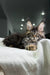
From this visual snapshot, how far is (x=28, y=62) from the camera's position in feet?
1.23

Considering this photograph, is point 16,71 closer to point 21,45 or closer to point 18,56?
point 18,56

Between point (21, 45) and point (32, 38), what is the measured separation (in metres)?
0.11

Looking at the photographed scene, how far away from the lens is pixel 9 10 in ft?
5.55

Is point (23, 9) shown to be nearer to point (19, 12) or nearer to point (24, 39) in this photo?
point (19, 12)

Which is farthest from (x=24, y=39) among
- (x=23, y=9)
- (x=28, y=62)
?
(x=23, y=9)

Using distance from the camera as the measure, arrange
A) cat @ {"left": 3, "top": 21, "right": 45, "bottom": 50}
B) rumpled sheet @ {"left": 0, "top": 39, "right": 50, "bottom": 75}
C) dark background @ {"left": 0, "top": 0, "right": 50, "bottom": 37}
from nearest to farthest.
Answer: rumpled sheet @ {"left": 0, "top": 39, "right": 50, "bottom": 75}
cat @ {"left": 3, "top": 21, "right": 45, "bottom": 50}
dark background @ {"left": 0, "top": 0, "right": 50, "bottom": 37}

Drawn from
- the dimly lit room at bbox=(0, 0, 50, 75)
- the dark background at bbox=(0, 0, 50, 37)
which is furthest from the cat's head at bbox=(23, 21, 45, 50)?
the dark background at bbox=(0, 0, 50, 37)

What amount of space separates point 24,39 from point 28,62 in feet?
1.73

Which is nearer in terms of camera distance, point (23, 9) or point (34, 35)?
point (34, 35)

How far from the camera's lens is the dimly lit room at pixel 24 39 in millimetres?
371

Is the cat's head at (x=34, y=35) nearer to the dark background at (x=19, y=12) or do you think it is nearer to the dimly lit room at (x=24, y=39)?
the dimly lit room at (x=24, y=39)

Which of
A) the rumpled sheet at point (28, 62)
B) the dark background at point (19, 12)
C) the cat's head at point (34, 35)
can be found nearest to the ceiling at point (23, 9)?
the dark background at point (19, 12)

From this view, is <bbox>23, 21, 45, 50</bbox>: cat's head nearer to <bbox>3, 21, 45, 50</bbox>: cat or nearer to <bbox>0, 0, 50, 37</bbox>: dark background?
<bbox>3, 21, 45, 50</bbox>: cat

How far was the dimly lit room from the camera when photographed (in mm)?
371
